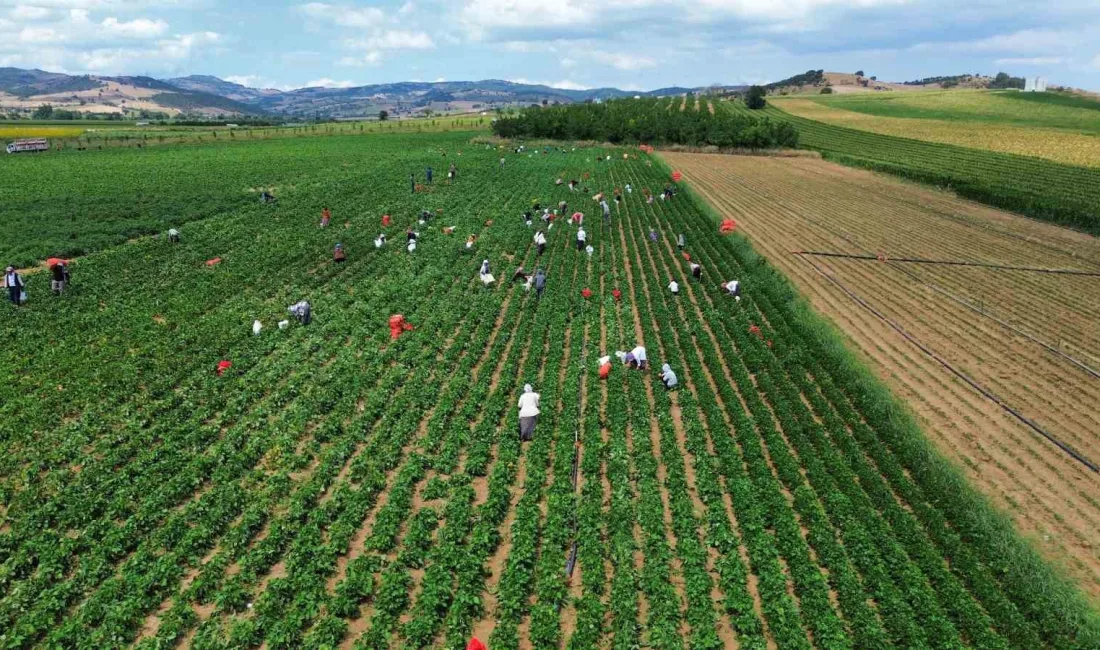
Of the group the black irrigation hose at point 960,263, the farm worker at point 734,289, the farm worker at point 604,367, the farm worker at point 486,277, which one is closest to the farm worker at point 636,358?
the farm worker at point 604,367

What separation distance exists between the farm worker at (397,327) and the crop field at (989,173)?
42615mm

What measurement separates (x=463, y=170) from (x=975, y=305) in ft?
148

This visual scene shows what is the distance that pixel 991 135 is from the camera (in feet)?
250

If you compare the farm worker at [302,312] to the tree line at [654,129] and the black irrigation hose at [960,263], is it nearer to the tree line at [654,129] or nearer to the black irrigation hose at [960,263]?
the black irrigation hose at [960,263]

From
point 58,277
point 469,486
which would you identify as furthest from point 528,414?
point 58,277

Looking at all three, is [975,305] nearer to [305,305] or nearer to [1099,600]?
[1099,600]

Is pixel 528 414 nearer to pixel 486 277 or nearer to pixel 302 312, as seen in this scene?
pixel 302 312

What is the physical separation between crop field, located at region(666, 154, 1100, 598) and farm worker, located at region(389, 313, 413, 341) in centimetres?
1541

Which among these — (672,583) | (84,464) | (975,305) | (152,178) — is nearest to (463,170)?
(152,178)

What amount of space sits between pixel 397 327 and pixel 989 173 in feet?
188

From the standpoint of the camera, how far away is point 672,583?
10.5 metres

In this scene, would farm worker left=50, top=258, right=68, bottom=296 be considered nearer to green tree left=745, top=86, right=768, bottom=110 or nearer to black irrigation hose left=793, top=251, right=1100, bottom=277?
black irrigation hose left=793, top=251, right=1100, bottom=277

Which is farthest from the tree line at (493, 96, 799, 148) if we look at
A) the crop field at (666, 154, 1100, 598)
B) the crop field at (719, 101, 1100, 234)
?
the crop field at (666, 154, 1100, 598)

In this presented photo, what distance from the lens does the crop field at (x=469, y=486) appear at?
945 centimetres
